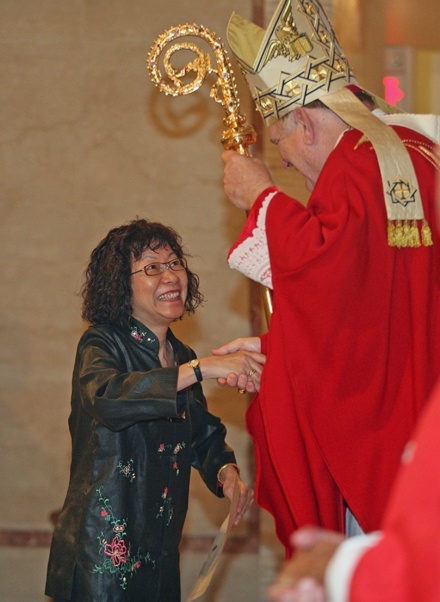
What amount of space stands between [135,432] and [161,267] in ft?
1.99

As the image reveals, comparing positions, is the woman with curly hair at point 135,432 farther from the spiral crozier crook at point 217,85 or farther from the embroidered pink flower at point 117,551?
the spiral crozier crook at point 217,85

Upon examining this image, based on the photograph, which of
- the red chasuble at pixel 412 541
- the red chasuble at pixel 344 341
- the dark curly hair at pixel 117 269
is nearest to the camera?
the red chasuble at pixel 412 541

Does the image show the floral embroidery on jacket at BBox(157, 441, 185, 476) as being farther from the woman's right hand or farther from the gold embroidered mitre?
the gold embroidered mitre

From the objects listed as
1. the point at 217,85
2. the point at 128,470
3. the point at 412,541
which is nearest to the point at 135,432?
the point at 128,470

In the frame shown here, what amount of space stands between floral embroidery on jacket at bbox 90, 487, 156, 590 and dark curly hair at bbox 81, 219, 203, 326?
0.63 metres

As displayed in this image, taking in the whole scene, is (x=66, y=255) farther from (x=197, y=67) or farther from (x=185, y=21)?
(x=197, y=67)

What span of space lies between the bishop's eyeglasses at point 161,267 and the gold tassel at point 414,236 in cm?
98

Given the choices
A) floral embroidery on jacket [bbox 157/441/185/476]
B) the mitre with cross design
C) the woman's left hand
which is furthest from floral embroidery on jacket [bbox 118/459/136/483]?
the mitre with cross design

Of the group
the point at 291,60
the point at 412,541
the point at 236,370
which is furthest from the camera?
the point at 291,60

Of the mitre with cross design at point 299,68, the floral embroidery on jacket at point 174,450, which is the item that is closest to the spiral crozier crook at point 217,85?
the mitre with cross design at point 299,68

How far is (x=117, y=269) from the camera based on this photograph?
3643 millimetres

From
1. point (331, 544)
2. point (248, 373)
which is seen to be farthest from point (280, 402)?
point (331, 544)

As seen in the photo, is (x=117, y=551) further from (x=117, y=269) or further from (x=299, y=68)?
(x=299, y=68)

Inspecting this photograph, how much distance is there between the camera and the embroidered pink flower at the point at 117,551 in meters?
3.35
